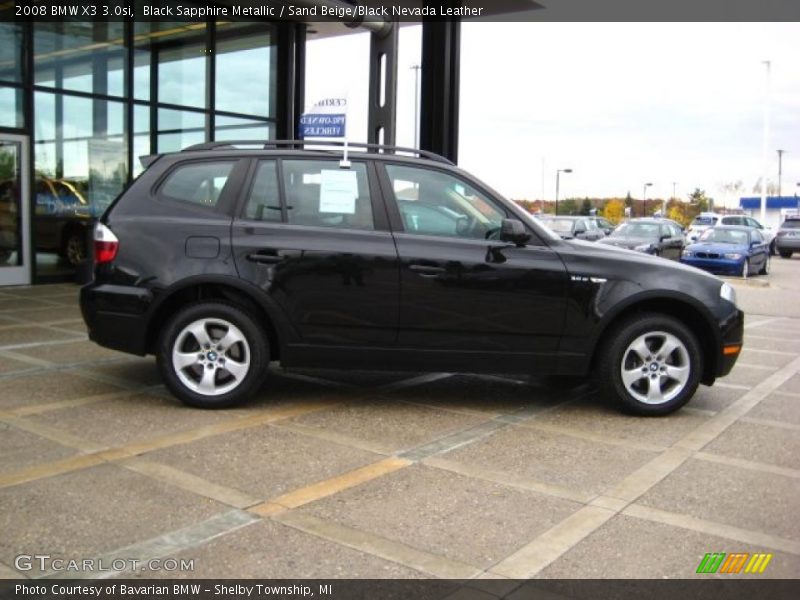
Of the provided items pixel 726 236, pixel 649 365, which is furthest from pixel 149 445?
pixel 726 236

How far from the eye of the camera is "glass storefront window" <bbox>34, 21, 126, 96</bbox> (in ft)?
43.1

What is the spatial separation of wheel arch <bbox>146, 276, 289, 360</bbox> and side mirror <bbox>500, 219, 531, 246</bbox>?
1605mm

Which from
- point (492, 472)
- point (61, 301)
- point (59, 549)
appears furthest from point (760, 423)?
point (61, 301)

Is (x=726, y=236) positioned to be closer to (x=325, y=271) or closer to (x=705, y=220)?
(x=325, y=271)

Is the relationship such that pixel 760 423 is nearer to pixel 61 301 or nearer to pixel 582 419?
pixel 582 419

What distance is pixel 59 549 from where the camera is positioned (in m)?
3.36

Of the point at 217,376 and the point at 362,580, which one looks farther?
the point at 217,376

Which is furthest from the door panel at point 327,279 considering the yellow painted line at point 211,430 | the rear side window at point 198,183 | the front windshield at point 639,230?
the front windshield at point 639,230

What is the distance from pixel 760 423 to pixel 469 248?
2.43m

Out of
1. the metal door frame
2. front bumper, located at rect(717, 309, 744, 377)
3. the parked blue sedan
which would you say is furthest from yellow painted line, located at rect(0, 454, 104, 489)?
the parked blue sedan

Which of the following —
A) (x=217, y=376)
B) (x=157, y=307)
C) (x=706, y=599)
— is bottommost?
(x=706, y=599)

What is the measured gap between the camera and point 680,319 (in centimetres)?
584

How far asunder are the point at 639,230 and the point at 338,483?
2129cm

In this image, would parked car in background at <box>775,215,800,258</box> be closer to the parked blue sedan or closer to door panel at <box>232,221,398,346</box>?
the parked blue sedan
